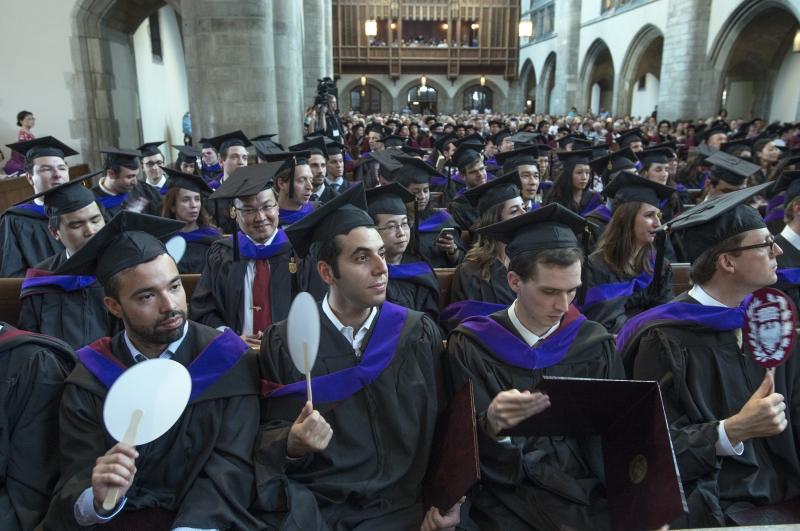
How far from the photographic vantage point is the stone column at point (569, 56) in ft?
86.9

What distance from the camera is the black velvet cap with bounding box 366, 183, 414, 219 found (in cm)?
380

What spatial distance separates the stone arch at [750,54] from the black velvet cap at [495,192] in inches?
521

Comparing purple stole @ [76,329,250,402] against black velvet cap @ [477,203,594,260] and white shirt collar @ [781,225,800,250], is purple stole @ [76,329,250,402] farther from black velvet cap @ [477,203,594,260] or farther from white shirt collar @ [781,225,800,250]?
white shirt collar @ [781,225,800,250]

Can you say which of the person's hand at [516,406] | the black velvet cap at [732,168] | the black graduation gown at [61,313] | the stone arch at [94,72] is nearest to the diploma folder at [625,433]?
the person's hand at [516,406]

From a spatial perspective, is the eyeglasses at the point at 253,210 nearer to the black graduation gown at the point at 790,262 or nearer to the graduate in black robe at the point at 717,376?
the graduate in black robe at the point at 717,376

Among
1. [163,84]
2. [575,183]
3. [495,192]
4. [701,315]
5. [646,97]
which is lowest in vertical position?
[701,315]

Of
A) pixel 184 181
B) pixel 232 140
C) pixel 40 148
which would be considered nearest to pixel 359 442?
pixel 184 181

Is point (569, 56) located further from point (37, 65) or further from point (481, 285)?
point (481, 285)

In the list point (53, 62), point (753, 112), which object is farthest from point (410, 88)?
point (53, 62)

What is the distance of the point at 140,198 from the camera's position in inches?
246

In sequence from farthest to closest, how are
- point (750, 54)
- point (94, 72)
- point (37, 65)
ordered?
point (750, 54), point (94, 72), point (37, 65)

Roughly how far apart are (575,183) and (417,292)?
353 cm

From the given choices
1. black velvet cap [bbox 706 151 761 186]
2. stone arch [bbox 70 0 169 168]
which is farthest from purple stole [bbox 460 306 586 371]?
stone arch [bbox 70 0 169 168]

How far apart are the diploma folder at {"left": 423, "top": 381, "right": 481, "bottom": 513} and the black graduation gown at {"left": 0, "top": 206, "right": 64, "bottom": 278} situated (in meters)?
4.18
